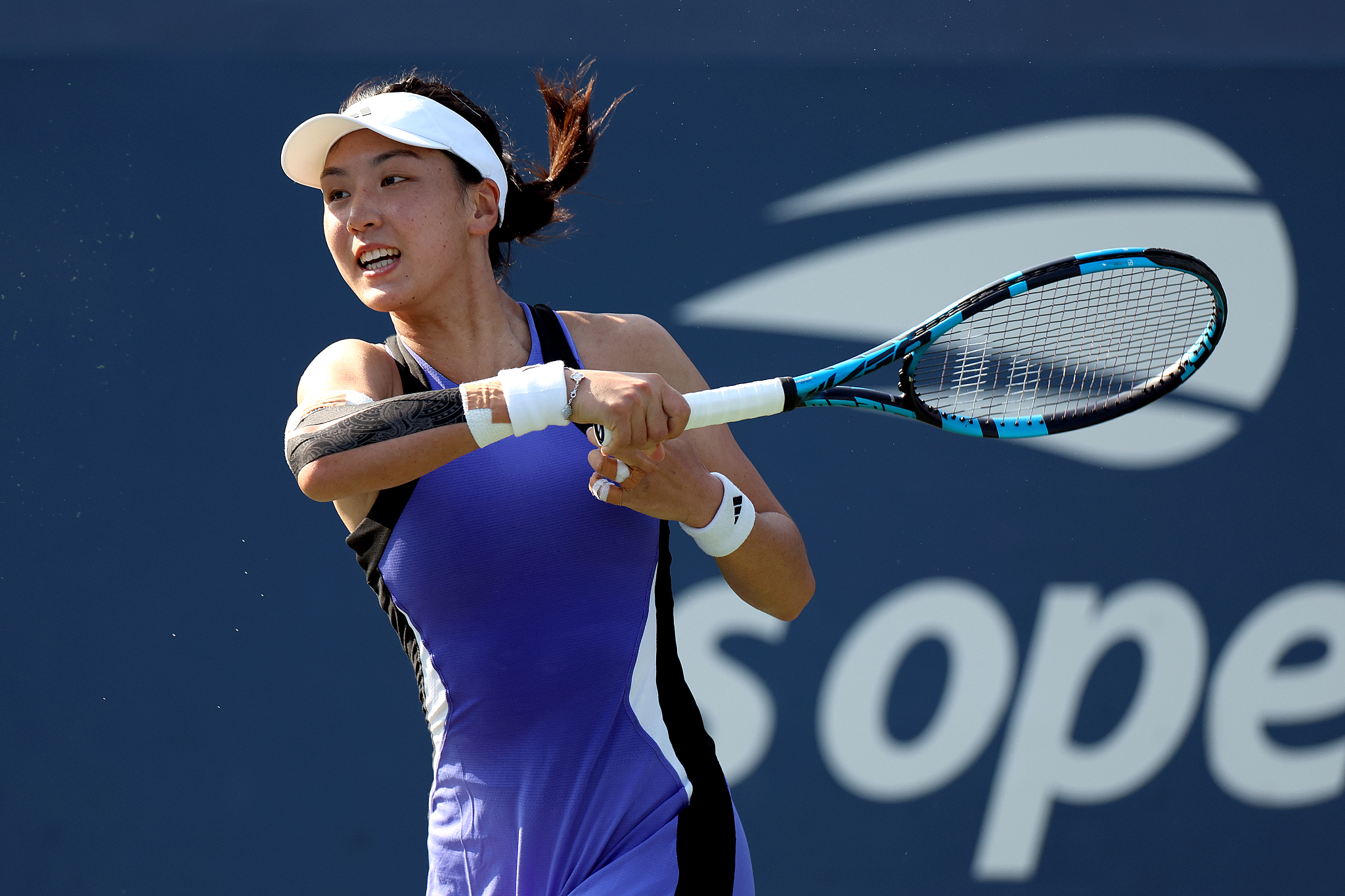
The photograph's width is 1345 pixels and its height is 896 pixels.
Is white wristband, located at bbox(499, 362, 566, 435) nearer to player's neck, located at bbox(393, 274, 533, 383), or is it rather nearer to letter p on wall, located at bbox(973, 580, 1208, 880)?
player's neck, located at bbox(393, 274, 533, 383)

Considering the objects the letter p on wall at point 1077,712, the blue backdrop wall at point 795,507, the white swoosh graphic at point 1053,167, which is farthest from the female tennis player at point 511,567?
the letter p on wall at point 1077,712

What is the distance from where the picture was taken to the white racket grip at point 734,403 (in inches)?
63.9

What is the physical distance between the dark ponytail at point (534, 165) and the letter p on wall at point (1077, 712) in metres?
1.91

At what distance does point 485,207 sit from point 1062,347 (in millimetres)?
1195

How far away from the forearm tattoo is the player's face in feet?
0.82

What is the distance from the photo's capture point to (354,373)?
164 centimetres

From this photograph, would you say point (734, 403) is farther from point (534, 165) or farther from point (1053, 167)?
point (1053, 167)

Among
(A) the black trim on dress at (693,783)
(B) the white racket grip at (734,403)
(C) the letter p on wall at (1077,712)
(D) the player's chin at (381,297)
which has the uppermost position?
(D) the player's chin at (381,297)

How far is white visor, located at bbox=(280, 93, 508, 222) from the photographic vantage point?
1.69m

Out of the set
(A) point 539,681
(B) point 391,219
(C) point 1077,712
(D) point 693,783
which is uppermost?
(B) point 391,219

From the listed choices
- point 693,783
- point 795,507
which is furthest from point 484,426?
point 795,507

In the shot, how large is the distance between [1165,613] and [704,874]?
2.08 m

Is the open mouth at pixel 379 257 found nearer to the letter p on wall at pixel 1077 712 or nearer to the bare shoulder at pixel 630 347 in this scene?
the bare shoulder at pixel 630 347

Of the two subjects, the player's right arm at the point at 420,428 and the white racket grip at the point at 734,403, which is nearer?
the player's right arm at the point at 420,428
